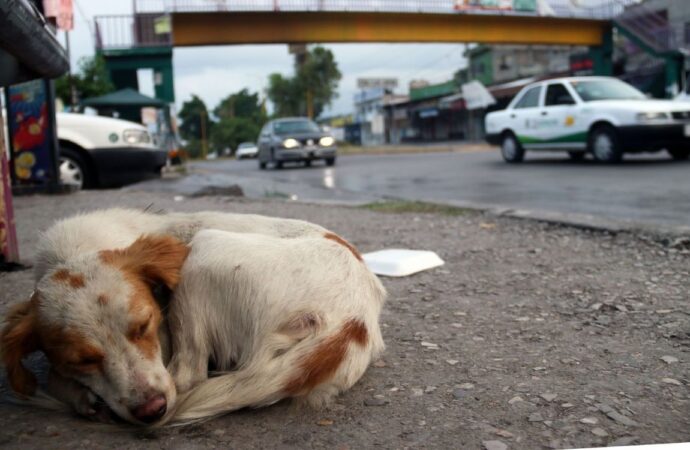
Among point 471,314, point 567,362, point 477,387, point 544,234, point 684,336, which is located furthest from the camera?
point 544,234

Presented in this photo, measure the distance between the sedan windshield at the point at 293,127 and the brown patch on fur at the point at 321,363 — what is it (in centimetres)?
1785

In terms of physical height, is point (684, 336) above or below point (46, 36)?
below

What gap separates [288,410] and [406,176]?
11384 millimetres

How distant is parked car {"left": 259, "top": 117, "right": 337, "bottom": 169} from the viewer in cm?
1878

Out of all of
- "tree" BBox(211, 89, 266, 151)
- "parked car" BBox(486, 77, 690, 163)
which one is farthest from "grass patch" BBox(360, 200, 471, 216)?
"tree" BBox(211, 89, 266, 151)

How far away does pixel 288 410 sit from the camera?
1968mm

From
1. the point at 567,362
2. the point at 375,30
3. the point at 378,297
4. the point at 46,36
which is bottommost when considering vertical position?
the point at 567,362

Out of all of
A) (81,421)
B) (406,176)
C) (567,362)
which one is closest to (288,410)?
(81,421)

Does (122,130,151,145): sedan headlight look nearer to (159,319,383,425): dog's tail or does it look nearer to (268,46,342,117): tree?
(159,319,383,425): dog's tail

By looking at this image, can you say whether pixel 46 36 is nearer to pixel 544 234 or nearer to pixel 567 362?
pixel 567 362

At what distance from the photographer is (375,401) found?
2.08 meters

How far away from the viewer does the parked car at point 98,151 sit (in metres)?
8.80

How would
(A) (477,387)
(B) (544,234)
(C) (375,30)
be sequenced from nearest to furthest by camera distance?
1. (A) (477,387)
2. (B) (544,234)
3. (C) (375,30)

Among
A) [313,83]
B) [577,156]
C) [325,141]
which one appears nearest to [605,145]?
[577,156]
